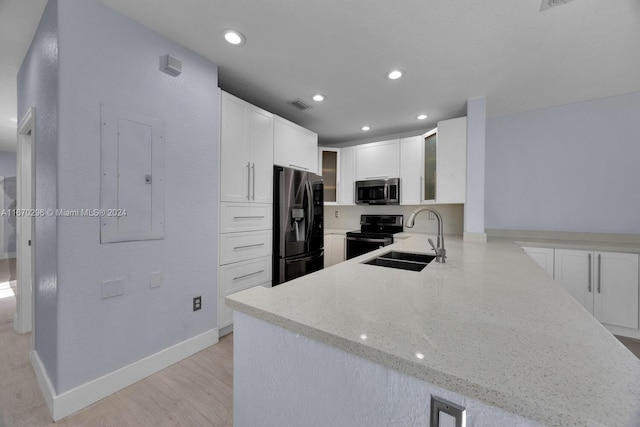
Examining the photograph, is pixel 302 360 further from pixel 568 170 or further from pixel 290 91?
pixel 568 170

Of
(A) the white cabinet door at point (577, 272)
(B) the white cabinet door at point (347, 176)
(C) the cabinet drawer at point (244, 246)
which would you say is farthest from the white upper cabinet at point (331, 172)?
(A) the white cabinet door at point (577, 272)

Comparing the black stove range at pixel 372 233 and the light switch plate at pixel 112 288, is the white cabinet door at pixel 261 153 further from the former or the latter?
the black stove range at pixel 372 233

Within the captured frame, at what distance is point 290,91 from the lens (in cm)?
260

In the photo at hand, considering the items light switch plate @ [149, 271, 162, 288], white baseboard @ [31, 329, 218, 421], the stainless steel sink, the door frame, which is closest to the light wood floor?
white baseboard @ [31, 329, 218, 421]

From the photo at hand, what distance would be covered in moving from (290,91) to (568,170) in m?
3.29

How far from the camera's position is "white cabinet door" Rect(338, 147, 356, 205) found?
407 cm

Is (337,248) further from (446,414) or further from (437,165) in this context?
(446,414)

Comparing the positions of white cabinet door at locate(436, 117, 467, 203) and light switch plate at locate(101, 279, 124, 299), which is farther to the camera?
white cabinet door at locate(436, 117, 467, 203)

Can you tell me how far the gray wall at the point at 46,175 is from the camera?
1.43m

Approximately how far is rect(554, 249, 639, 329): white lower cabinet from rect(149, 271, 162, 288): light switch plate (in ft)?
11.9

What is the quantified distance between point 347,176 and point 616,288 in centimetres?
321

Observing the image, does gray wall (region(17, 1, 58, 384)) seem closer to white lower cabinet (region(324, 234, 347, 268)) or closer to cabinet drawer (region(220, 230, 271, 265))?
cabinet drawer (region(220, 230, 271, 265))

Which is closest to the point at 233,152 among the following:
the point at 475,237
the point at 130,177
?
the point at 130,177

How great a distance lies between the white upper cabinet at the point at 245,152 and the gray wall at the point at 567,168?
113 inches
